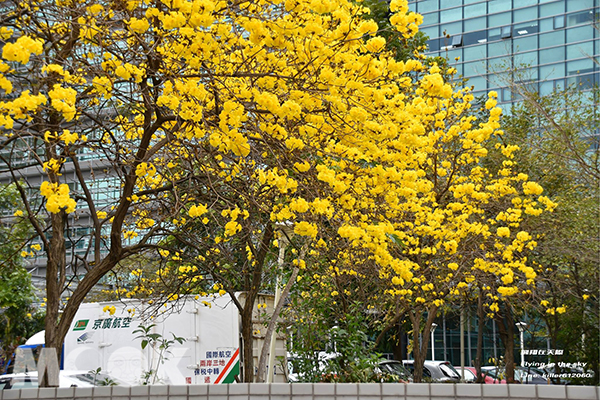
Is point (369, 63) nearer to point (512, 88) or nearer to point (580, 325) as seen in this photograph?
point (512, 88)

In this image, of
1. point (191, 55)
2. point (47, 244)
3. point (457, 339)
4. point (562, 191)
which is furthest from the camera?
point (457, 339)

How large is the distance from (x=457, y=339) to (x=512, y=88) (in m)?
21.5

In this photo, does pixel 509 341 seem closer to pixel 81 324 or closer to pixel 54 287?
pixel 81 324

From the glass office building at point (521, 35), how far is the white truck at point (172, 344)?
69.1 ft

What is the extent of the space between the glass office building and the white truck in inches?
829

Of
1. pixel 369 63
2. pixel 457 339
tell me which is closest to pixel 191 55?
pixel 369 63

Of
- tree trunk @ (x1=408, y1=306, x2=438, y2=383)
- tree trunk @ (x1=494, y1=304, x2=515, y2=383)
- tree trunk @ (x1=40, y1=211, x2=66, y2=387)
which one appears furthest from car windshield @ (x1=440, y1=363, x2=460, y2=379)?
tree trunk @ (x1=40, y1=211, x2=66, y2=387)

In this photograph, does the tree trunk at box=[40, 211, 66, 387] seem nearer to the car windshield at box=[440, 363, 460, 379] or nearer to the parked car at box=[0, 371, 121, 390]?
the parked car at box=[0, 371, 121, 390]

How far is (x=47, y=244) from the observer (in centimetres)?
636

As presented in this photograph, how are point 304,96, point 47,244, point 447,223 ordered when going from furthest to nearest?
point 447,223 < point 47,244 < point 304,96

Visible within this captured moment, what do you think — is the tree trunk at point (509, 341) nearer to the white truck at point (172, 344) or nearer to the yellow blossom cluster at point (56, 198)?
the white truck at point (172, 344)

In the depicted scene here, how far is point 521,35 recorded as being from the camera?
31.7m

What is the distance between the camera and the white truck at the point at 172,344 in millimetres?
10648

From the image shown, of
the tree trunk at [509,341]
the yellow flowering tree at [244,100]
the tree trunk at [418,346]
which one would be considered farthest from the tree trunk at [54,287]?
the tree trunk at [509,341]
